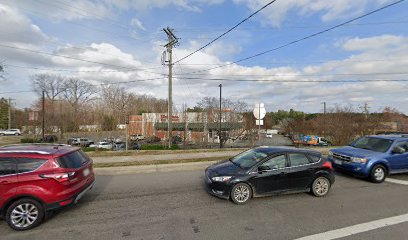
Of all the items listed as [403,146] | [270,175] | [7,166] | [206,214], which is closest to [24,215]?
[7,166]

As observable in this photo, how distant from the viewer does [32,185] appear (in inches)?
163

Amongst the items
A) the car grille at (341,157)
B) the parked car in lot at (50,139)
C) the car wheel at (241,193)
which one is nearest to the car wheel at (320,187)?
the car wheel at (241,193)

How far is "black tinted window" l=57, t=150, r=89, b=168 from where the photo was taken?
4483 millimetres

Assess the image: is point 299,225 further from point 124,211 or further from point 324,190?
point 124,211

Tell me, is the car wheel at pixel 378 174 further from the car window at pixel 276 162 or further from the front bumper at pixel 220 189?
the front bumper at pixel 220 189

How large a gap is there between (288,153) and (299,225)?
209 cm

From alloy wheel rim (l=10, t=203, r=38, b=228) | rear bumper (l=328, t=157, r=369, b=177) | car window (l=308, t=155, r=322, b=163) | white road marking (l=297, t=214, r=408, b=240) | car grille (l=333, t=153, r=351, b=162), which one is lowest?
white road marking (l=297, t=214, r=408, b=240)

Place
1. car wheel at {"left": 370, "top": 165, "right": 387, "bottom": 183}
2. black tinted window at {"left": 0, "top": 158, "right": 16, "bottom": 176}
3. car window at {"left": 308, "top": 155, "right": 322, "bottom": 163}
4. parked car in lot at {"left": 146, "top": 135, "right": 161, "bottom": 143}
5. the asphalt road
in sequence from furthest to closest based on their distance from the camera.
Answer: parked car in lot at {"left": 146, "top": 135, "right": 161, "bottom": 143} → car wheel at {"left": 370, "top": 165, "right": 387, "bottom": 183} → car window at {"left": 308, "top": 155, "right": 322, "bottom": 163} → black tinted window at {"left": 0, "top": 158, "right": 16, "bottom": 176} → the asphalt road

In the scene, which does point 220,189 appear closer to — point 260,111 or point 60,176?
point 60,176

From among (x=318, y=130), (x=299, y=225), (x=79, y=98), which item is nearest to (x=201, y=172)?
(x=299, y=225)

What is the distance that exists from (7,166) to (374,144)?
420 inches

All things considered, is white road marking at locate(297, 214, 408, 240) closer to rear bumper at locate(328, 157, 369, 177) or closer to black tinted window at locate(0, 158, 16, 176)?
rear bumper at locate(328, 157, 369, 177)

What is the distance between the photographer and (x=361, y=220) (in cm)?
439

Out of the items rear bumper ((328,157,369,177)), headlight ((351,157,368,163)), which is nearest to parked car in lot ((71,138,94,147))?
rear bumper ((328,157,369,177))
